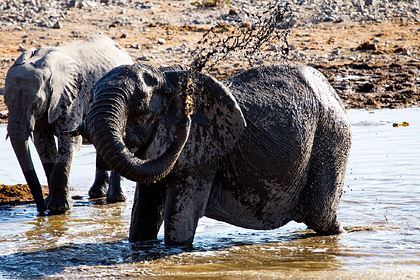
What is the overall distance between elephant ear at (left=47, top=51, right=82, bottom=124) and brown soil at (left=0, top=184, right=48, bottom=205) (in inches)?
38.2

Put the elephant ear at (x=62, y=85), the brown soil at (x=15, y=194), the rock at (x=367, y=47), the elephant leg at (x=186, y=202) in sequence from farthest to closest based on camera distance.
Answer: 1. the rock at (x=367, y=47)
2. the brown soil at (x=15, y=194)
3. the elephant ear at (x=62, y=85)
4. the elephant leg at (x=186, y=202)

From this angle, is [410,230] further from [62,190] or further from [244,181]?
[62,190]

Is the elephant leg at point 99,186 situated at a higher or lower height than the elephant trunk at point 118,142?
lower

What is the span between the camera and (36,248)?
888 cm

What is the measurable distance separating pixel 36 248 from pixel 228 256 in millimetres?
1473

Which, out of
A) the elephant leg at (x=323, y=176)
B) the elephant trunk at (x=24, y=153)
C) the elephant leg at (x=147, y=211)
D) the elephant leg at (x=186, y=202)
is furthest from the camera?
the elephant trunk at (x=24, y=153)

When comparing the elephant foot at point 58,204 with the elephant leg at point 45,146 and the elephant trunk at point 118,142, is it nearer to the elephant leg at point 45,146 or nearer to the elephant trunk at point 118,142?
the elephant leg at point 45,146

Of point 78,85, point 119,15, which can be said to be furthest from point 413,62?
point 78,85

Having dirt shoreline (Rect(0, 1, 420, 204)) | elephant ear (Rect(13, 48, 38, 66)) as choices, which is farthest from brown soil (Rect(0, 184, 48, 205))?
dirt shoreline (Rect(0, 1, 420, 204))

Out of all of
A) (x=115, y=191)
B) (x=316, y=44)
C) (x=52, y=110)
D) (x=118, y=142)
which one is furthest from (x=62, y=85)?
(x=316, y=44)

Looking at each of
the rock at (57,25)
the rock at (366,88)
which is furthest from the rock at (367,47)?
the rock at (57,25)

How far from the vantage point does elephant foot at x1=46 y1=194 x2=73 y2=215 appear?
10.6 m

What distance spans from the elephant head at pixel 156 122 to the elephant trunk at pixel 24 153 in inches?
102

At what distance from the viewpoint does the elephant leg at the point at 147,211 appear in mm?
8414
